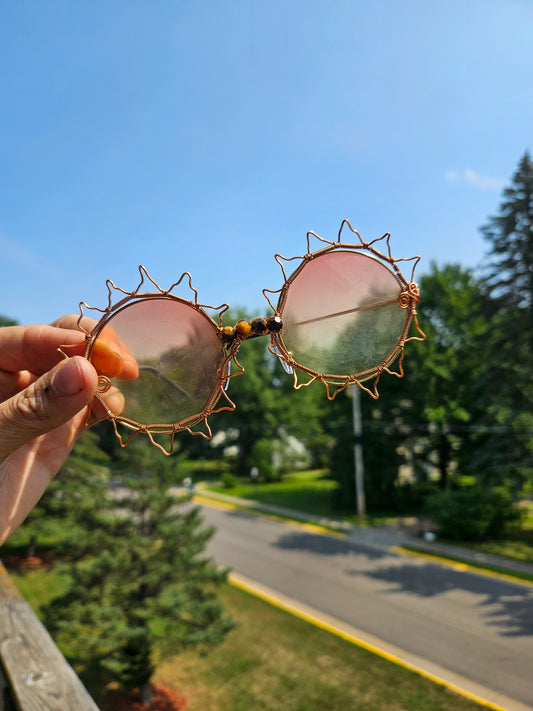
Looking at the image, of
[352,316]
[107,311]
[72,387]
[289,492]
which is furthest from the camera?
[289,492]

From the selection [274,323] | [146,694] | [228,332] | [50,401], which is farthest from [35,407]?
[146,694]

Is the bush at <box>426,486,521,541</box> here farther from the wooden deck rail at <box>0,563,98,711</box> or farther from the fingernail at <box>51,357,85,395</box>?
the fingernail at <box>51,357,85,395</box>

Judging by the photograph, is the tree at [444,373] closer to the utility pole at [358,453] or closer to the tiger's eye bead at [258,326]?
the utility pole at [358,453]

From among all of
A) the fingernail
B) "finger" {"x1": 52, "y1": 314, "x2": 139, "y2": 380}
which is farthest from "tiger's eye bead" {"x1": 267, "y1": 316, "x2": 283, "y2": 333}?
the fingernail

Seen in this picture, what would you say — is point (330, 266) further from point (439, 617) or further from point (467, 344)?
point (467, 344)

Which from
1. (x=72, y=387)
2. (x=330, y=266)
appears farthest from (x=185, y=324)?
A: (x=330, y=266)

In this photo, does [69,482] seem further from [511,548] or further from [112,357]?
[511,548]
